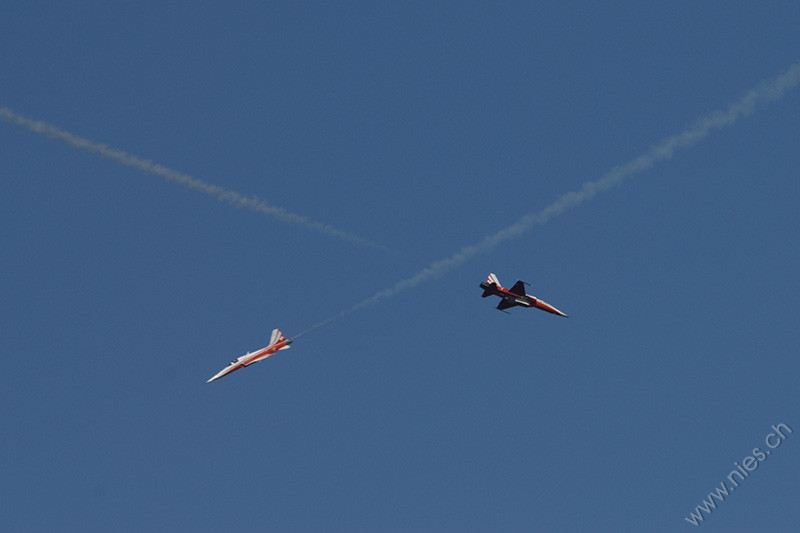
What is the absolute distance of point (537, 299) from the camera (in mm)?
113438

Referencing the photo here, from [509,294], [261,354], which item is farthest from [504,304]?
[261,354]

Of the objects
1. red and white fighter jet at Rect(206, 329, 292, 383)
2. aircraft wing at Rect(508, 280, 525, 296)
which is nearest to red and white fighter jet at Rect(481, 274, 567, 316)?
aircraft wing at Rect(508, 280, 525, 296)

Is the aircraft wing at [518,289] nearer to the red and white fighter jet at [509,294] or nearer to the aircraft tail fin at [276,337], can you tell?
the red and white fighter jet at [509,294]

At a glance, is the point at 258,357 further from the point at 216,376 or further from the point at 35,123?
the point at 35,123

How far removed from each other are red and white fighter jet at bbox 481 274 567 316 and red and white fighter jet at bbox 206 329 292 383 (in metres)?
19.1

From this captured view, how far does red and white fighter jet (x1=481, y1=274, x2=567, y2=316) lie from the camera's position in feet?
365

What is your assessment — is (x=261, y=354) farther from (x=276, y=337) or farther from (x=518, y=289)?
(x=518, y=289)

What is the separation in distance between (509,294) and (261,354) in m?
22.9

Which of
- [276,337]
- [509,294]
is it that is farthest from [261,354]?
[509,294]

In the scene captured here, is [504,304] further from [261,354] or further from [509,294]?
[261,354]

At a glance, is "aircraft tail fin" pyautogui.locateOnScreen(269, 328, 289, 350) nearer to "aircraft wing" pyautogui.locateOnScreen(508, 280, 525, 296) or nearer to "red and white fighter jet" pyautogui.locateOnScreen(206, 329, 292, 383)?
"red and white fighter jet" pyautogui.locateOnScreen(206, 329, 292, 383)

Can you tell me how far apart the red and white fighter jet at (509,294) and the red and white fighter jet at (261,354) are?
751 inches

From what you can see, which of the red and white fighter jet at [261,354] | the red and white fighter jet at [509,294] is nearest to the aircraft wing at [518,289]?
the red and white fighter jet at [509,294]

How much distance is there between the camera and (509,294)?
112000 millimetres
